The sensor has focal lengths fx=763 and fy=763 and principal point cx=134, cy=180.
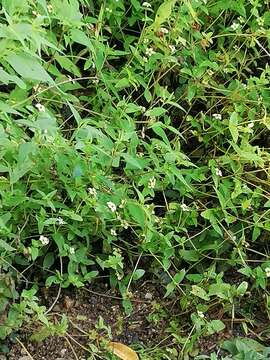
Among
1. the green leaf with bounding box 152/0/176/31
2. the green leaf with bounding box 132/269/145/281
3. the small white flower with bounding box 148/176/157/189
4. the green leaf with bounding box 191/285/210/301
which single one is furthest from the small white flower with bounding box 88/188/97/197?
the green leaf with bounding box 152/0/176/31

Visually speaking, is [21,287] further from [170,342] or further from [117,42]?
[117,42]

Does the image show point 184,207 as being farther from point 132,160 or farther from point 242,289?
point 132,160

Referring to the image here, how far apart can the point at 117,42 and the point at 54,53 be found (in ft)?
2.00

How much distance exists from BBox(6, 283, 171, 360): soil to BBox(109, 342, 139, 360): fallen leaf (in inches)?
1.6

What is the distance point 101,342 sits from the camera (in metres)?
2.42

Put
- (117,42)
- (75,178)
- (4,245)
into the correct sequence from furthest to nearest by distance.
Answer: (117,42)
(75,178)
(4,245)

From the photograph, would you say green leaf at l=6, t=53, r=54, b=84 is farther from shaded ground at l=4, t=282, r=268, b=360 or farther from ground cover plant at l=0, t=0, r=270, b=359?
shaded ground at l=4, t=282, r=268, b=360

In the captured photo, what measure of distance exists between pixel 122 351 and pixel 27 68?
1122mm

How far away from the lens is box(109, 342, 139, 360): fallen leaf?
7.92 ft

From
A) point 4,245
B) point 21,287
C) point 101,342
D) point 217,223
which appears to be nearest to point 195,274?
point 217,223

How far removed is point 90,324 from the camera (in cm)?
250

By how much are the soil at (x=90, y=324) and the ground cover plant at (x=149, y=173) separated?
0.03 metres

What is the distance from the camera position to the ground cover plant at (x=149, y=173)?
2.27 meters

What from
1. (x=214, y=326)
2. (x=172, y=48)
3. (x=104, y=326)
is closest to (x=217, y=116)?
(x=172, y=48)
